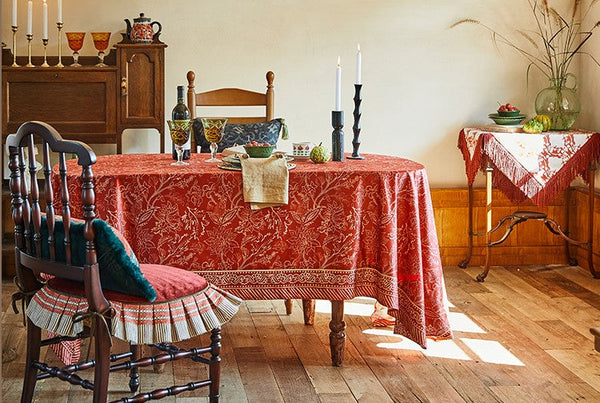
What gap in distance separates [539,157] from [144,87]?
2083mm

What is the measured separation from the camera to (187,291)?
2135mm

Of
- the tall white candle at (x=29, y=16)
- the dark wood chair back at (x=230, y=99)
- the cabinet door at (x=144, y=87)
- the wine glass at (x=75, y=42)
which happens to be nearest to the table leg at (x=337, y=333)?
the dark wood chair back at (x=230, y=99)

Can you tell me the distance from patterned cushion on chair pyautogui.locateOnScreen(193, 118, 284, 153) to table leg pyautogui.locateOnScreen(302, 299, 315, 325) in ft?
2.35

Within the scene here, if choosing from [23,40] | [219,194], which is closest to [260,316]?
[219,194]

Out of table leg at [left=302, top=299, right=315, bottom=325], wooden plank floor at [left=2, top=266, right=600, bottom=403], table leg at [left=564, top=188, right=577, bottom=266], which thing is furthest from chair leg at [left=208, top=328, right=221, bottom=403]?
table leg at [left=564, top=188, right=577, bottom=266]

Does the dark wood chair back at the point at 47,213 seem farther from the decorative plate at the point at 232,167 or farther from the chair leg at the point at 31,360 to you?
the decorative plate at the point at 232,167

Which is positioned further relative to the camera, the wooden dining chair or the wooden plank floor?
the wooden plank floor

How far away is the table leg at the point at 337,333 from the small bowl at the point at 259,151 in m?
0.58

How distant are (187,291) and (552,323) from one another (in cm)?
197

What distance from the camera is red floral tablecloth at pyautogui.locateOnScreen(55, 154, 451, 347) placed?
2.70 metres

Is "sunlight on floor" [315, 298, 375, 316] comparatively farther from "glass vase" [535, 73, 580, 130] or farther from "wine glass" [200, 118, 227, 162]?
"glass vase" [535, 73, 580, 130]

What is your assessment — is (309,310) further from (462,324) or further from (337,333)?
(462,324)

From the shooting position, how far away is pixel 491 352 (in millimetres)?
3090

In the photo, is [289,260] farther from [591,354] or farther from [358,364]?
[591,354]
